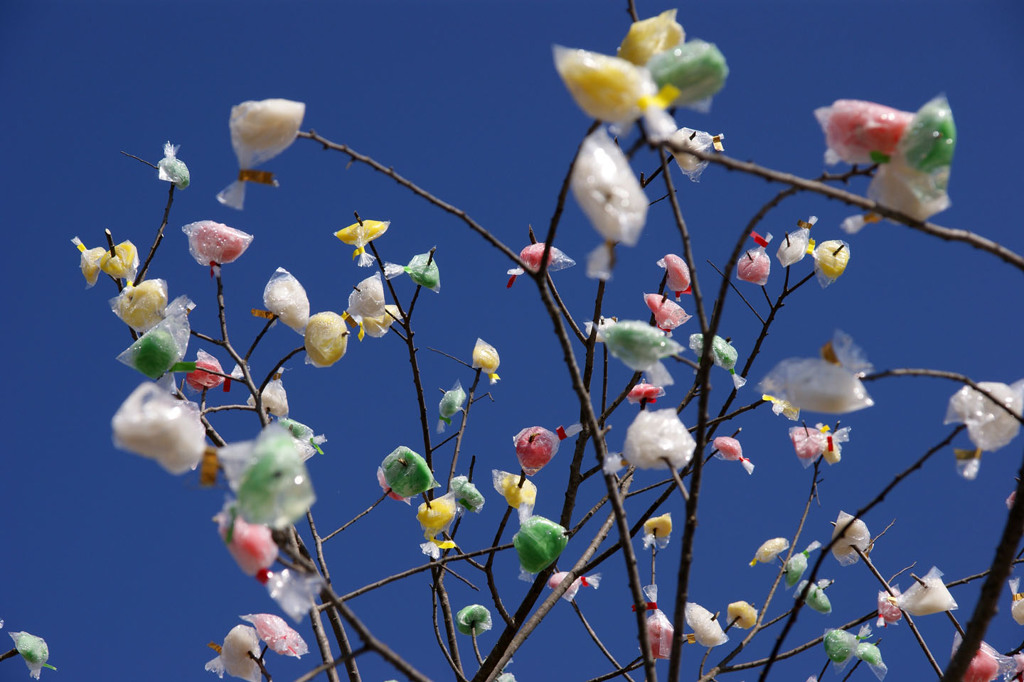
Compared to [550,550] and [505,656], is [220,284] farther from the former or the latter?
[505,656]

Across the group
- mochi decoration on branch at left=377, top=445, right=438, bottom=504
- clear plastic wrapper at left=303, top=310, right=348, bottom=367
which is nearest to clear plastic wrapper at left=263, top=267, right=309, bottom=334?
clear plastic wrapper at left=303, top=310, right=348, bottom=367

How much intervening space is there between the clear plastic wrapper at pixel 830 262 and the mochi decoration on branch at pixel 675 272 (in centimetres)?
44

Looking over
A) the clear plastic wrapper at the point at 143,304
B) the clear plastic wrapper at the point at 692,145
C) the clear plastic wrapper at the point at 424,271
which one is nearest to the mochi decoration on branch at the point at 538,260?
the clear plastic wrapper at the point at 424,271

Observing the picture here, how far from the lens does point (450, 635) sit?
8.03ft

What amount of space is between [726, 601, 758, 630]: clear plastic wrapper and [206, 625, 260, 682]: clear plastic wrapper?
1.58 m

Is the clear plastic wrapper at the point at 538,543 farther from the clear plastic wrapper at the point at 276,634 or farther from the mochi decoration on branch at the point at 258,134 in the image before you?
the mochi decoration on branch at the point at 258,134

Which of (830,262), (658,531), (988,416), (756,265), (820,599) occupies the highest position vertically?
(756,265)

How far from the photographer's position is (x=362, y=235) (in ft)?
8.14

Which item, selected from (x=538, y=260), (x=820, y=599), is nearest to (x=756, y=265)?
(x=538, y=260)

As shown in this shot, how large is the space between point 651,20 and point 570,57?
0.30m

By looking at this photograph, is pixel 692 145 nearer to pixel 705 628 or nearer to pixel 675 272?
pixel 675 272

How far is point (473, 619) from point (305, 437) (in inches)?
35.1

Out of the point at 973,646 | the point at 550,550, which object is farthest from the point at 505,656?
the point at 973,646

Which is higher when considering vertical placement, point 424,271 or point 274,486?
point 424,271
